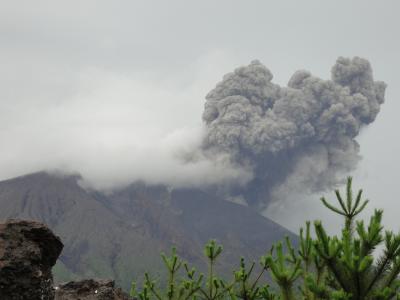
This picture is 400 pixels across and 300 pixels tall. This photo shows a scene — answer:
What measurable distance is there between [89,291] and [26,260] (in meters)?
5.88

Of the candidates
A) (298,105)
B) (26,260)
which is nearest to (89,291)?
(26,260)

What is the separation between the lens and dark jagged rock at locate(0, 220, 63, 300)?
812 cm

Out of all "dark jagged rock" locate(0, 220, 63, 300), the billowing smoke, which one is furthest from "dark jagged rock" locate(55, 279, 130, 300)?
the billowing smoke

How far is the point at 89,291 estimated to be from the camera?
1388 cm

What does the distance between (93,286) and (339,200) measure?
8.34 meters

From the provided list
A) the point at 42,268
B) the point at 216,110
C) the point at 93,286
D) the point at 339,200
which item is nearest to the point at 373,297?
the point at 339,200

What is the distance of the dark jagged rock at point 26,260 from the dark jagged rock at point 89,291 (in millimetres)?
4185

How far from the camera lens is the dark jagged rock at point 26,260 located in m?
8.12

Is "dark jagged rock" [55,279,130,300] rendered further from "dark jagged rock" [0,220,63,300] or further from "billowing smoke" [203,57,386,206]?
"billowing smoke" [203,57,386,206]

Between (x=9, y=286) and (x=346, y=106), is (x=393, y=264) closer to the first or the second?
(x=9, y=286)

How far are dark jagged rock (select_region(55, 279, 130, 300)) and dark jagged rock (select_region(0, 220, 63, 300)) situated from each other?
13.7ft

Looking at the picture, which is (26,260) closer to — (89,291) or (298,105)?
(89,291)

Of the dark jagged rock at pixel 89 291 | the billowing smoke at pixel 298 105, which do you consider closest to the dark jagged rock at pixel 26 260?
the dark jagged rock at pixel 89 291

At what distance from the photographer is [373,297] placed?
23.2 ft
